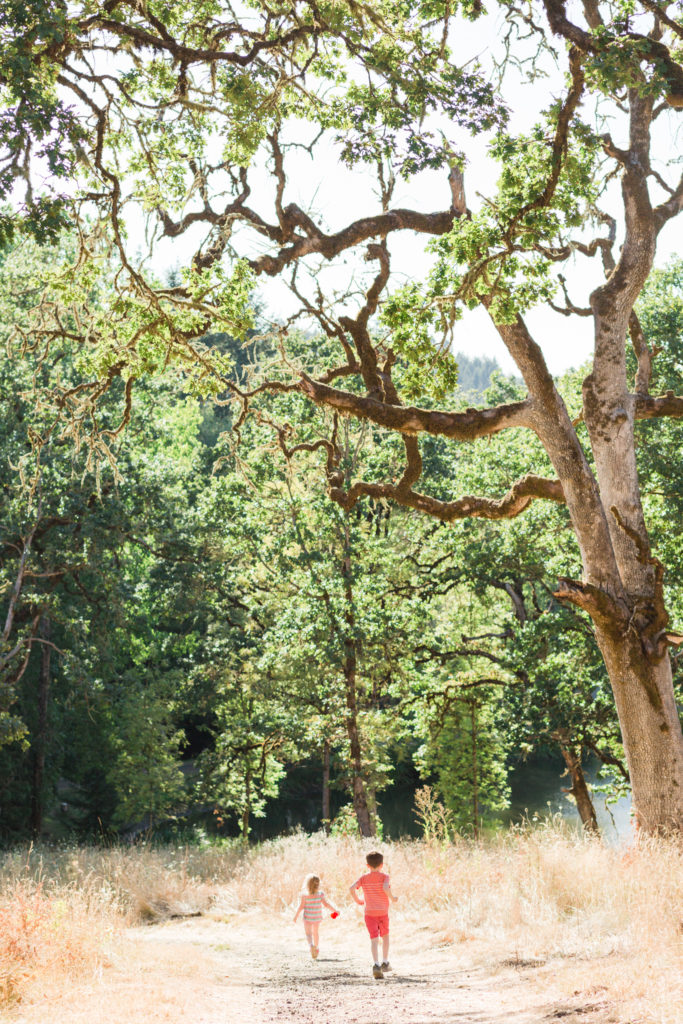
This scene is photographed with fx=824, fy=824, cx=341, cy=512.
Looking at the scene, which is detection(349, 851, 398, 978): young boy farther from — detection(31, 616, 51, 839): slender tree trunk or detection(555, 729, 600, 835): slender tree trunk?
detection(31, 616, 51, 839): slender tree trunk

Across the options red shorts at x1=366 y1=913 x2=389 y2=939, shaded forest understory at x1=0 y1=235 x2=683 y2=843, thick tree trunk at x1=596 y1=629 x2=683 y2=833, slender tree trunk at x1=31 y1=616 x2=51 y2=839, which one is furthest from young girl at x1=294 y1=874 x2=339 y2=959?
Answer: slender tree trunk at x1=31 y1=616 x2=51 y2=839

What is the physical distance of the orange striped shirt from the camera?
7598 millimetres

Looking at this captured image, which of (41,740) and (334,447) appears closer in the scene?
(334,447)

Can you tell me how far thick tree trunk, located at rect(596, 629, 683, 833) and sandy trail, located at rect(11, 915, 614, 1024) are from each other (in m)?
2.59

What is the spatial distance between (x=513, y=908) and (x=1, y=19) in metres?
8.76

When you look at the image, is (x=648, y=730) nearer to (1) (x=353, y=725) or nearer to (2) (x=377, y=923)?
(2) (x=377, y=923)

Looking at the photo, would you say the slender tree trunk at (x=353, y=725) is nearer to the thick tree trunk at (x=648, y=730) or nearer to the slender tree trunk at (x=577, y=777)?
the slender tree trunk at (x=577, y=777)

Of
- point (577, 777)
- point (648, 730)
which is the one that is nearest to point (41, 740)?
A: point (577, 777)

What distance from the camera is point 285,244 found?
10.1m

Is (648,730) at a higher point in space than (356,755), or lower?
higher

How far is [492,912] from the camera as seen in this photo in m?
8.16

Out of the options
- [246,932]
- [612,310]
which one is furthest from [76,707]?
[612,310]

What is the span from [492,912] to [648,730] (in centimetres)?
248

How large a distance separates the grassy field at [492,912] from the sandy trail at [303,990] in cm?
17
